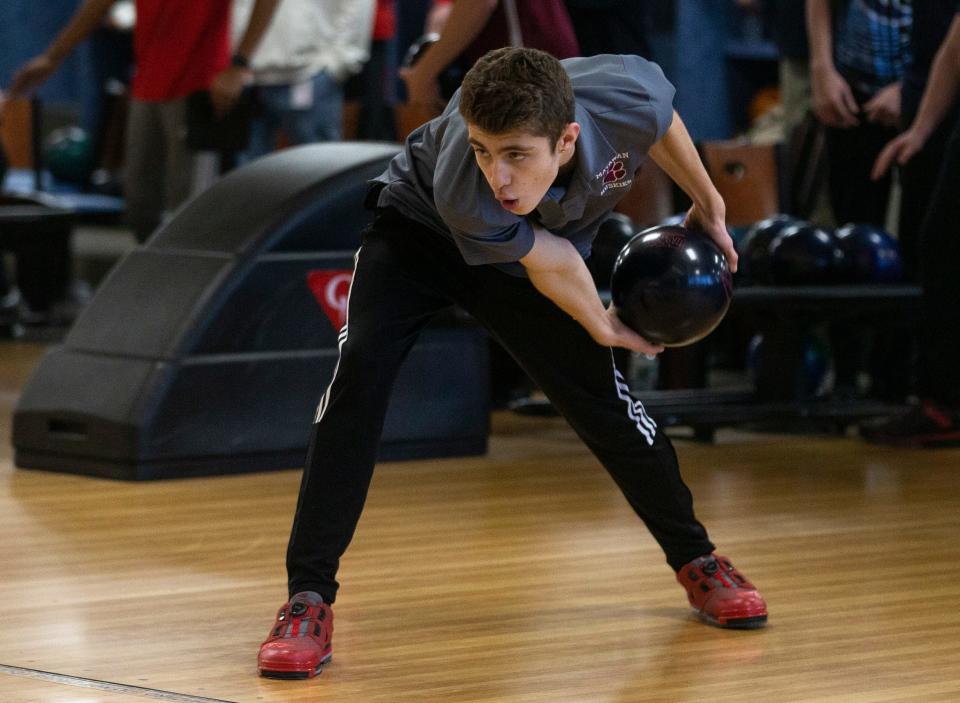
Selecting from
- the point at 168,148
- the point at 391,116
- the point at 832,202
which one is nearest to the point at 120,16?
the point at 391,116

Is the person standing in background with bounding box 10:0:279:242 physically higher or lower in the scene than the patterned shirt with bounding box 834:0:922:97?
lower

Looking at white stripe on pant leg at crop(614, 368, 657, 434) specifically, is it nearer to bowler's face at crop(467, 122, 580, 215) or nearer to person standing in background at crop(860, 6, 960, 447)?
bowler's face at crop(467, 122, 580, 215)

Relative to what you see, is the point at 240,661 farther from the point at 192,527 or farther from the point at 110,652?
the point at 192,527

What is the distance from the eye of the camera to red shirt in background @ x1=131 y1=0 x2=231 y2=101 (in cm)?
536

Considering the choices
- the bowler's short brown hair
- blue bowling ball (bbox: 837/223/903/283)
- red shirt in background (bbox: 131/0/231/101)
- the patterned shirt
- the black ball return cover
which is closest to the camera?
the bowler's short brown hair

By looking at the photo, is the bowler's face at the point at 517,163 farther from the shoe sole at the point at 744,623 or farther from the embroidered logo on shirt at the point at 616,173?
the shoe sole at the point at 744,623

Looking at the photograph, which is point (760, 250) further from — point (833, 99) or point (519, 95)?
point (519, 95)

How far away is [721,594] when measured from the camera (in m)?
2.76

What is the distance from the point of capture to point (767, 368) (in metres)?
4.74

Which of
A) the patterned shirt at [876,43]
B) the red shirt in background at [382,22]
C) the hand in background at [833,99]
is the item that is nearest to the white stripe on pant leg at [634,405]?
the hand in background at [833,99]

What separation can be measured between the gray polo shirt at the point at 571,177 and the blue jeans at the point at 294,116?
2.75m

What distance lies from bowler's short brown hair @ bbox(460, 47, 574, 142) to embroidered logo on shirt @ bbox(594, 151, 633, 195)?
0.60 ft

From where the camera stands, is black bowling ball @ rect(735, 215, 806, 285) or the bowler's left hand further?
black bowling ball @ rect(735, 215, 806, 285)

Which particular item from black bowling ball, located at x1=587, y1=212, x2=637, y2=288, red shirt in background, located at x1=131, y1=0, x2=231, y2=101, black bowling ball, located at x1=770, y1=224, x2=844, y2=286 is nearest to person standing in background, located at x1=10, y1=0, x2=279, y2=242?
red shirt in background, located at x1=131, y1=0, x2=231, y2=101
